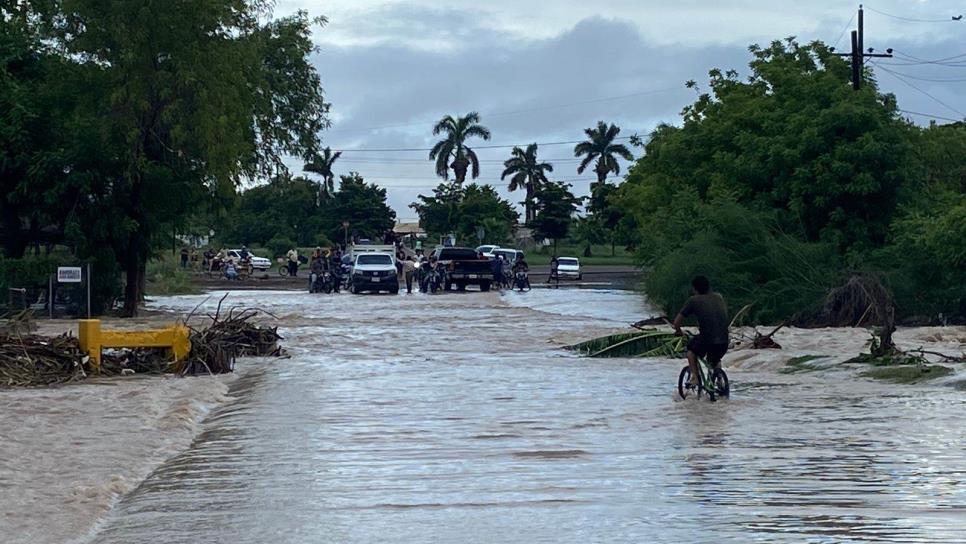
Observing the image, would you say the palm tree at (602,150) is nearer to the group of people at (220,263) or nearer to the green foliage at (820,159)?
the group of people at (220,263)

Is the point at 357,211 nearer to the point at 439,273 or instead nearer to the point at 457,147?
the point at 457,147

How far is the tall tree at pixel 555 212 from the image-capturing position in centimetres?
10288

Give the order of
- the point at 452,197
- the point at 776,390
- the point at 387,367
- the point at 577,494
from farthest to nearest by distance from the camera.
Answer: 1. the point at 452,197
2. the point at 387,367
3. the point at 776,390
4. the point at 577,494

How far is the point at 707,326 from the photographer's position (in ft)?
58.0

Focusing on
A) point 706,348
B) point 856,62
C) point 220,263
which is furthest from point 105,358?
point 220,263

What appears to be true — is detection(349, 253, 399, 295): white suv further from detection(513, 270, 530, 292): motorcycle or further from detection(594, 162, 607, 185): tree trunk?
detection(594, 162, 607, 185): tree trunk

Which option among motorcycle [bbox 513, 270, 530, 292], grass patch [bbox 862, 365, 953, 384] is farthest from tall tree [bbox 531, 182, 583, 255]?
grass patch [bbox 862, 365, 953, 384]

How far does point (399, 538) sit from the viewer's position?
392 inches

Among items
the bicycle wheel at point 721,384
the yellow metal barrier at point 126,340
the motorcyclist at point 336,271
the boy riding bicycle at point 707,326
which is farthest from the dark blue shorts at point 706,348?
the motorcyclist at point 336,271

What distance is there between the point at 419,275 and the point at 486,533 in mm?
50853

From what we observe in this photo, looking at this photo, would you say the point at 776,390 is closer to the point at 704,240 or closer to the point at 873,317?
the point at 873,317

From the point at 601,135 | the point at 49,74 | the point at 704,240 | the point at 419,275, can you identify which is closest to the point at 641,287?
the point at 704,240

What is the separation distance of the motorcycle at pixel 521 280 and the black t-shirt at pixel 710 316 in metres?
41.3

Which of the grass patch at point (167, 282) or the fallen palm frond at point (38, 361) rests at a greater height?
the grass patch at point (167, 282)
